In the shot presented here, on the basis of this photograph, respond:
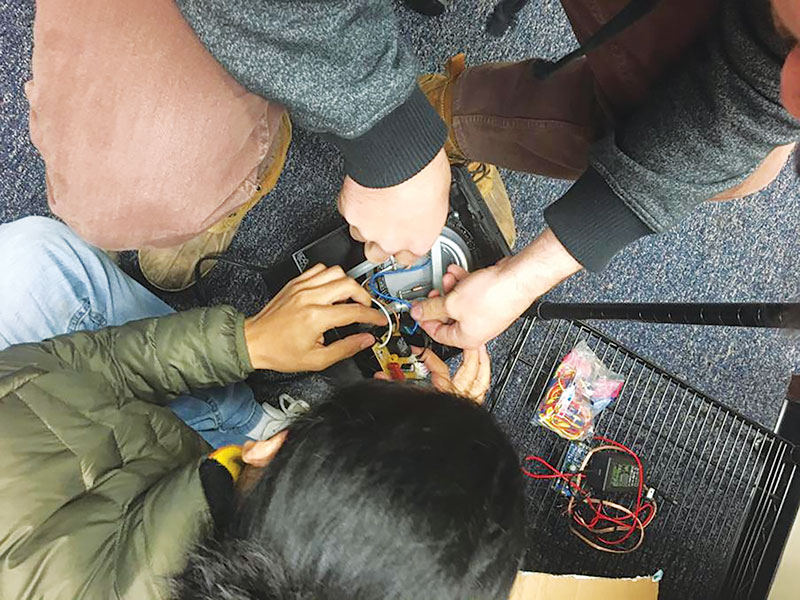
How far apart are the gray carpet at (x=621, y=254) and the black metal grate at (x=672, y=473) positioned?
0.41 feet

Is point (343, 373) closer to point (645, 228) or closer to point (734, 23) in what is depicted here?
point (645, 228)

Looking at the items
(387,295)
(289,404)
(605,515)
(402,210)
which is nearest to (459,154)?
(387,295)

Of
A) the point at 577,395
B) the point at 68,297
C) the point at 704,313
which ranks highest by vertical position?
the point at 68,297

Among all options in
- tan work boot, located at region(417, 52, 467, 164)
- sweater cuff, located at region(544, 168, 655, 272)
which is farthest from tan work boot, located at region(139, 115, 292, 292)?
sweater cuff, located at region(544, 168, 655, 272)

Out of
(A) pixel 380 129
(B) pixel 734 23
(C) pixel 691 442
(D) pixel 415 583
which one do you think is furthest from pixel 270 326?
(C) pixel 691 442

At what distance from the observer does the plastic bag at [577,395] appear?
1.03 meters

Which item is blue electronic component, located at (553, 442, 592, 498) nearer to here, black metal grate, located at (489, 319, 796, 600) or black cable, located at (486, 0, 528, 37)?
black metal grate, located at (489, 319, 796, 600)

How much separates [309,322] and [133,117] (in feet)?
0.94

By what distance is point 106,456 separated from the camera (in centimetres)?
66

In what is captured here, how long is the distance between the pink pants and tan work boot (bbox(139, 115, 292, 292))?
0.81ft

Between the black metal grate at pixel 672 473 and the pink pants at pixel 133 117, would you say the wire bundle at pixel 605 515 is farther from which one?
the pink pants at pixel 133 117

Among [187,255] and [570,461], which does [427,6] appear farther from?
[570,461]

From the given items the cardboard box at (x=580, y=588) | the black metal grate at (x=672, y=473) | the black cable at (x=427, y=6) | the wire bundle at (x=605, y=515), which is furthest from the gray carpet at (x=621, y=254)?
the cardboard box at (x=580, y=588)

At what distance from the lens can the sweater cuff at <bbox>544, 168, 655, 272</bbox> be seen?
693 millimetres
